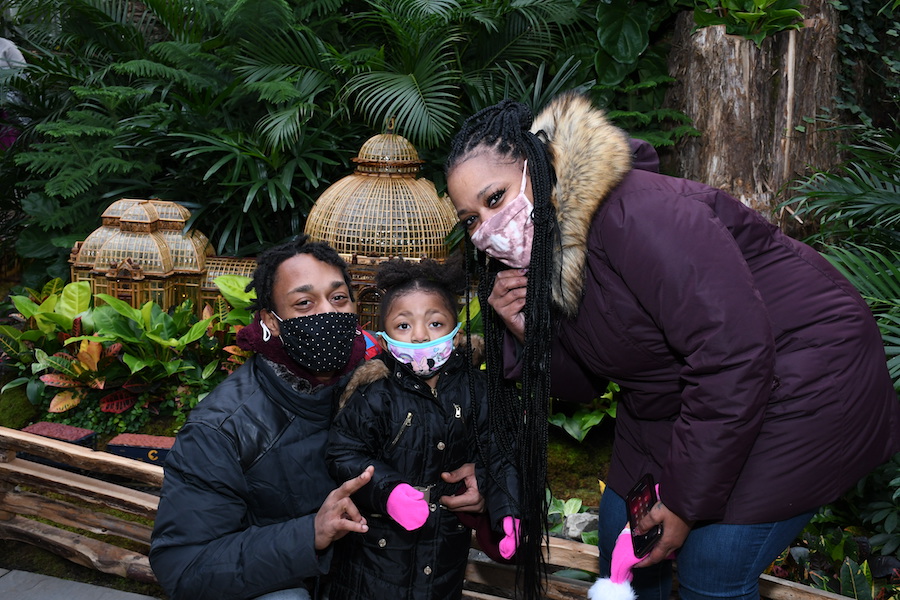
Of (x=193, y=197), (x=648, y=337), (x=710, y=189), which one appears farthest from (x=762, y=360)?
(x=193, y=197)

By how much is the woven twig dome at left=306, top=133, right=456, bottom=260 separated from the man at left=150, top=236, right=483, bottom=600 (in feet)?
7.35

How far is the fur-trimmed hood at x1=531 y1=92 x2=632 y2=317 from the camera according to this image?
184cm

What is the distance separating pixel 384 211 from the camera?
4879mm

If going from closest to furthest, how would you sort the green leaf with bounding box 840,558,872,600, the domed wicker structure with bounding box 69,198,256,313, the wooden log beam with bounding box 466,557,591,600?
the green leaf with bounding box 840,558,872,600 → the wooden log beam with bounding box 466,557,591,600 → the domed wicker structure with bounding box 69,198,256,313

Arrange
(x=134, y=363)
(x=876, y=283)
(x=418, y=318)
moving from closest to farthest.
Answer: (x=418, y=318), (x=876, y=283), (x=134, y=363)

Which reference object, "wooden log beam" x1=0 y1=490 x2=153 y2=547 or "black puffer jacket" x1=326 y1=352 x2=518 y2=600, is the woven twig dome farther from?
"black puffer jacket" x1=326 y1=352 x2=518 y2=600

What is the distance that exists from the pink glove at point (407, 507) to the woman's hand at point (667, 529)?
0.63 meters

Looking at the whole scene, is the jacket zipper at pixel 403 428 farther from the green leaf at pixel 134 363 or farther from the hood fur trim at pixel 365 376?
the green leaf at pixel 134 363

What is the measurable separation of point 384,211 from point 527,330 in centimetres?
296

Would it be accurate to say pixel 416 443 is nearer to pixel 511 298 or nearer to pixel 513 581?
pixel 511 298

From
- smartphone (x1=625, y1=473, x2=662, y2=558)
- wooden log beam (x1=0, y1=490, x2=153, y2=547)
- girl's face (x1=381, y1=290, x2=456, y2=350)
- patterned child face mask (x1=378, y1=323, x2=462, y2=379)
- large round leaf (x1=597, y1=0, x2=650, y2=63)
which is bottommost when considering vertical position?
wooden log beam (x1=0, y1=490, x2=153, y2=547)

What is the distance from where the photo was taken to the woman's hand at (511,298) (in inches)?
84.0

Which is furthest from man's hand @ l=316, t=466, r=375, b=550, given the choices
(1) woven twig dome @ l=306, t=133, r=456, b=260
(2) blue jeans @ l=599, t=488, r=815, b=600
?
(1) woven twig dome @ l=306, t=133, r=456, b=260

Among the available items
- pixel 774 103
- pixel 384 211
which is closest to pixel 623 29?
pixel 774 103
